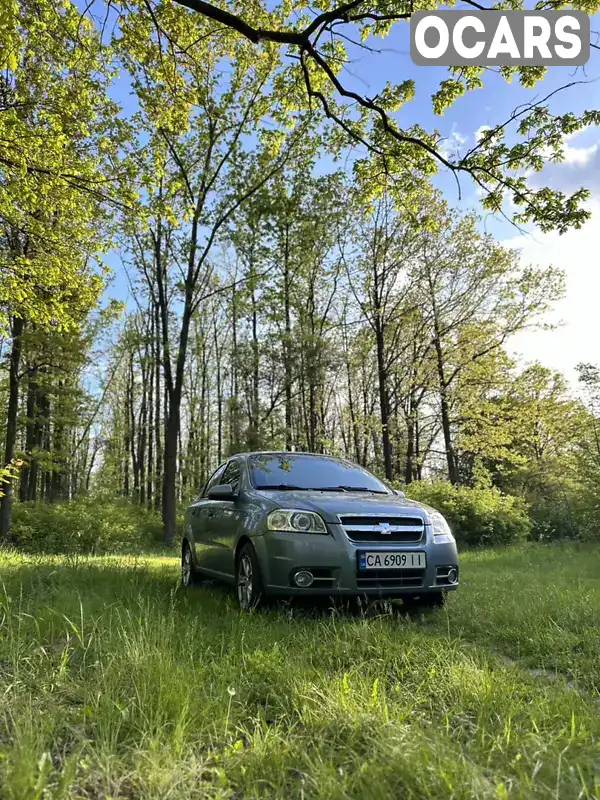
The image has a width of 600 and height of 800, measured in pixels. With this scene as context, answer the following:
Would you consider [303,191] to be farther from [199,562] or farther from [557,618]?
[557,618]

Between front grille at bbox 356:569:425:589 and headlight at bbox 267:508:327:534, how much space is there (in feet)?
1.77

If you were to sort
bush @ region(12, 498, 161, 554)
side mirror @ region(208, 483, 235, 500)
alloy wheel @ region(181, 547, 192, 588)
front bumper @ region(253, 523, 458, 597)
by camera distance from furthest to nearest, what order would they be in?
bush @ region(12, 498, 161, 554), alloy wheel @ region(181, 547, 192, 588), side mirror @ region(208, 483, 235, 500), front bumper @ region(253, 523, 458, 597)

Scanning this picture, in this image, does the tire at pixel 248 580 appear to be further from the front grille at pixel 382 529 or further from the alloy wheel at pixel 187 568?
the alloy wheel at pixel 187 568

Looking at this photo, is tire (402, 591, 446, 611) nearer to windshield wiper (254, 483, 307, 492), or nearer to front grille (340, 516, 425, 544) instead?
front grille (340, 516, 425, 544)

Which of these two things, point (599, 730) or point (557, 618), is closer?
point (599, 730)

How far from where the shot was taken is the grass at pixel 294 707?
2008 mm

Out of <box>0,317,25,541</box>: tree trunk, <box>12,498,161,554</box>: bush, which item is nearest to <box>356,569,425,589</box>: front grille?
<box>12,498,161,554</box>: bush

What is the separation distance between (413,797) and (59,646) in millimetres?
2636

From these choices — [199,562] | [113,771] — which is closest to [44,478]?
[199,562]

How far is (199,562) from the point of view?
6.71m

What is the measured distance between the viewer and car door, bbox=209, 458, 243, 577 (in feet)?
18.4

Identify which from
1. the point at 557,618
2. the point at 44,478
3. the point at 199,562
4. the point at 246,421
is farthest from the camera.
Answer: the point at 44,478

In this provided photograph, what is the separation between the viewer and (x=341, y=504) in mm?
5043

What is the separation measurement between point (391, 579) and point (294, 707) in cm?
232
